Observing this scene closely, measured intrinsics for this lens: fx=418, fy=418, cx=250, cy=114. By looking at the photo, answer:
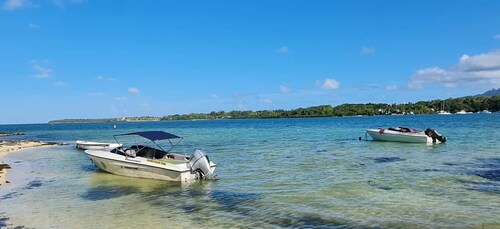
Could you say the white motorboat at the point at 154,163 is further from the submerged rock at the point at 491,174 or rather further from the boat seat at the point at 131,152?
the submerged rock at the point at 491,174

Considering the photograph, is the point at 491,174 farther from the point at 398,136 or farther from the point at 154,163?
the point at 398,136

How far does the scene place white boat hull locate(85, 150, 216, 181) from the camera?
19234mm

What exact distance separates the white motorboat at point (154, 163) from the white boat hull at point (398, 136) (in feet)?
81.2

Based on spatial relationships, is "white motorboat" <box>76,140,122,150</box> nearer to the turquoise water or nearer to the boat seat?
the turquoise water

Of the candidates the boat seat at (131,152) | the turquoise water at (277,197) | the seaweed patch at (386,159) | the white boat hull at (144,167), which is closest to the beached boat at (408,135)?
the seaweed patch at (386,159)

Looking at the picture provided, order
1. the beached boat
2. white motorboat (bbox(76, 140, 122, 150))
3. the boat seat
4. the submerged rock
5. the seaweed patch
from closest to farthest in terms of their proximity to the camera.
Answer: the submerged rock → the boat seat → the seaweed patch → the beached boat → white motorboat (bbox(76, 140, 122, 150))

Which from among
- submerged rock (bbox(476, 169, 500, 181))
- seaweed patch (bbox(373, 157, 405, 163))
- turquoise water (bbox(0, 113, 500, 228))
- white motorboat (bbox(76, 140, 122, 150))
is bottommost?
turquoise water (bbox(0, 113, 500, 228))

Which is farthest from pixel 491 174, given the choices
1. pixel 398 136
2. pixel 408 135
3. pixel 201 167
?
pixel 398 136

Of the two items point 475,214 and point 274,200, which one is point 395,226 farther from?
point 274,200

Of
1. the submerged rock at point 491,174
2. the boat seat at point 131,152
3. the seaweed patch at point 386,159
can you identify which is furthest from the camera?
the seaweed patch at point 386,159

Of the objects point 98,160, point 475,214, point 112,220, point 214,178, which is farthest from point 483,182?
point 98,160

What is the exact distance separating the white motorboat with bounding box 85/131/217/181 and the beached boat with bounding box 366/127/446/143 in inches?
974

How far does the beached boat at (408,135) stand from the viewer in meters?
37.4

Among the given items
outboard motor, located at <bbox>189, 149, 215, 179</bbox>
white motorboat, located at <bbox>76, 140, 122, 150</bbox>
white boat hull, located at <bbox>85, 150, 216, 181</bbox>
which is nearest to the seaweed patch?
white boat hull, located at <bbox>85, 150, 216, 181</bbox>
